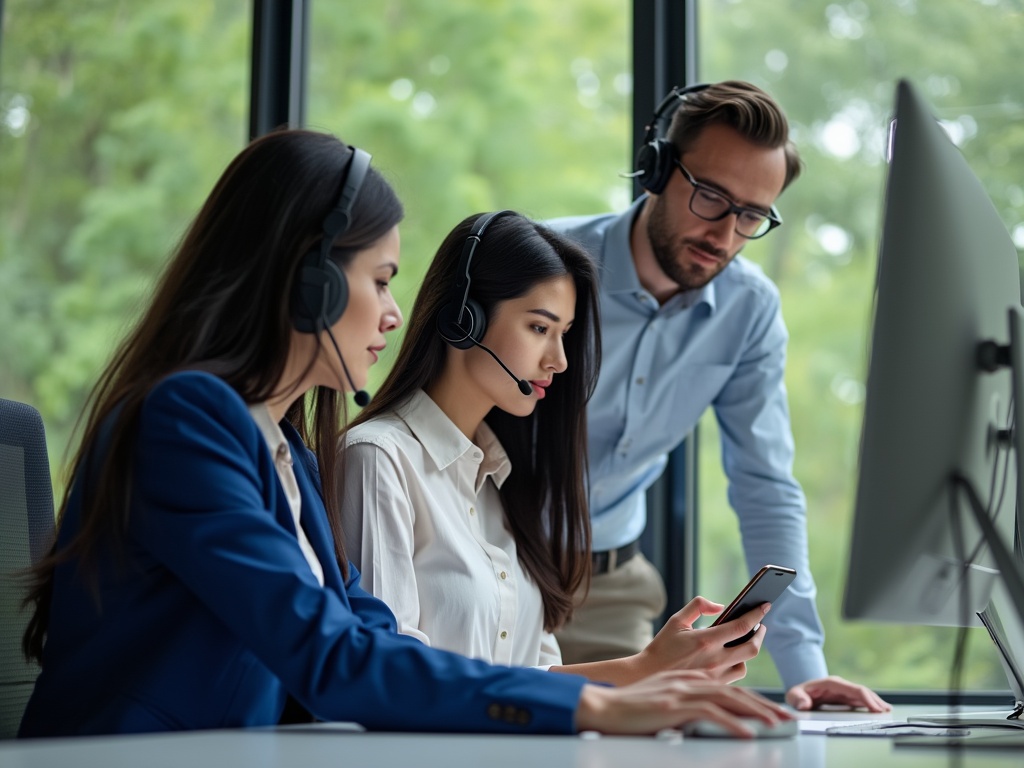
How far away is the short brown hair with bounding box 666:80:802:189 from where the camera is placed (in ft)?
6.91

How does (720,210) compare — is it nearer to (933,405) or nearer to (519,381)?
(519,381)

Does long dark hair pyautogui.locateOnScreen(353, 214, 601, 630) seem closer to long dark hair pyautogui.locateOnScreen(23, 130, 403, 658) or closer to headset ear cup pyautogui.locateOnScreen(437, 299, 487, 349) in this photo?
headset ear cup pyautogui.locateOnScreen(437, 299, 487, 349)

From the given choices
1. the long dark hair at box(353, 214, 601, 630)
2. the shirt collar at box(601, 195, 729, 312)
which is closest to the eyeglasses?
the shirt collar at box(601, 195, 729, 312)

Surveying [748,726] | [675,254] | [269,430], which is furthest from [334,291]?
[675,254]

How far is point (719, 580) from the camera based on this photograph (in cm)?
252

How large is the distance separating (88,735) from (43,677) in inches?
4.2

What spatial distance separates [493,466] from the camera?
1839 mm

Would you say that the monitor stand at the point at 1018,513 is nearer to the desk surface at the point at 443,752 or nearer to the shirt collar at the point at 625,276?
the desk surface at the point at 443,752

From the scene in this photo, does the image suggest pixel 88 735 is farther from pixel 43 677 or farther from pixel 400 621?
pixel 400 621

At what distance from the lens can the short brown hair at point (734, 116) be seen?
211cm

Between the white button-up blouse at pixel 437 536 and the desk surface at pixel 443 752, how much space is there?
47 cm

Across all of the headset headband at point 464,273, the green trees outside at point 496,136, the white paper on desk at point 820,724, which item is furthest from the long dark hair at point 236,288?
the white paper on desk at point 820,724

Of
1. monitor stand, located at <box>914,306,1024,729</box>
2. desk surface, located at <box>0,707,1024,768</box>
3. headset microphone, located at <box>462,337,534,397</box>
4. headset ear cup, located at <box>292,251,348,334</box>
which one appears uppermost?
headset ear cup, located at <box>292,251,348,334</box>

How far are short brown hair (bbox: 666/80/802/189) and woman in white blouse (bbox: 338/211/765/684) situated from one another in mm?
441
